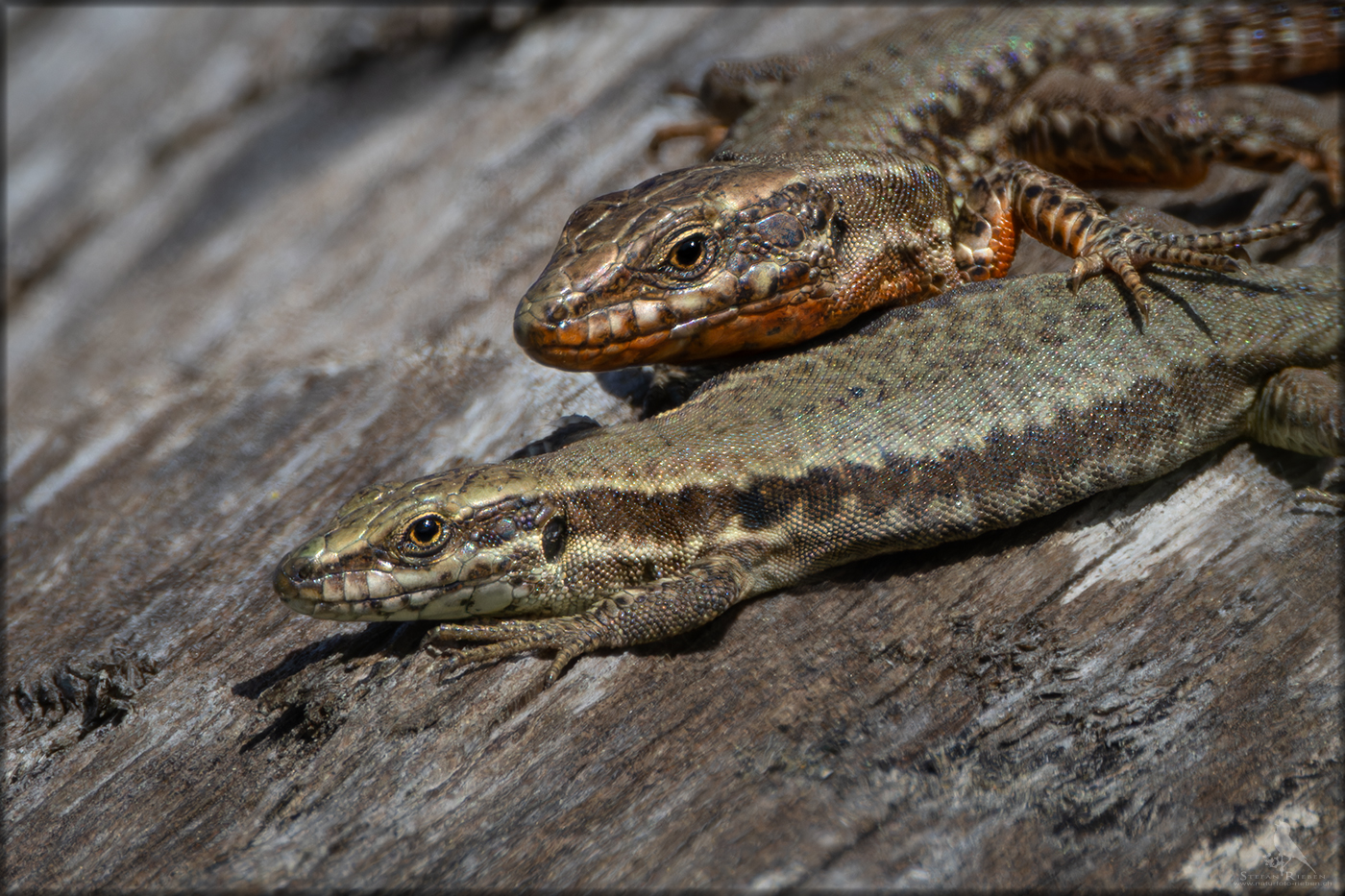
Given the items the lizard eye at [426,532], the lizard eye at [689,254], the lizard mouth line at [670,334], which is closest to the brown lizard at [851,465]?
the lizard eye at [426,532]

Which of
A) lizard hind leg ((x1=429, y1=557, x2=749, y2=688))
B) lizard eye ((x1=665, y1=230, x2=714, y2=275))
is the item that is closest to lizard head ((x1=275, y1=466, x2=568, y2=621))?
lizard hind leg ((x1=429, y1=557, x2=749, y2=688))

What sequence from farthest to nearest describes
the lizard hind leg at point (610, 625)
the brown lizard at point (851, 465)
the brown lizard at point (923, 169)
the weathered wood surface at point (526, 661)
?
the brown lizard at point (923, 169), the brown lizard at point (851, 465), the lizard hind leg at point (610, 625), the weathered wood surface at point (526, 661)

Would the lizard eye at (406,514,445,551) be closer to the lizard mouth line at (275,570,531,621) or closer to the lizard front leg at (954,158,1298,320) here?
the lizard mouth line at (275,570,531,621)

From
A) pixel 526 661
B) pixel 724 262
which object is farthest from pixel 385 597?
pixel 724 262

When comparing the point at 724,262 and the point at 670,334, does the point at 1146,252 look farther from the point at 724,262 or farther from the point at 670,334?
the point at 670,334

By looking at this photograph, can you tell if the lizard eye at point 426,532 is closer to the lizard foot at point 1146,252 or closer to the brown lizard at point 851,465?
the brown lizard at point 851,465

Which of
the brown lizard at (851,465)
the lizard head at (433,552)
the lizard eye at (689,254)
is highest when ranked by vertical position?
the lizard eye at (689,254)

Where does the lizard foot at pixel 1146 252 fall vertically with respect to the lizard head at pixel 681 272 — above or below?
below

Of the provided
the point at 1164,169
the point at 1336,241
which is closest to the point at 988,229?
the point at 1164,169
